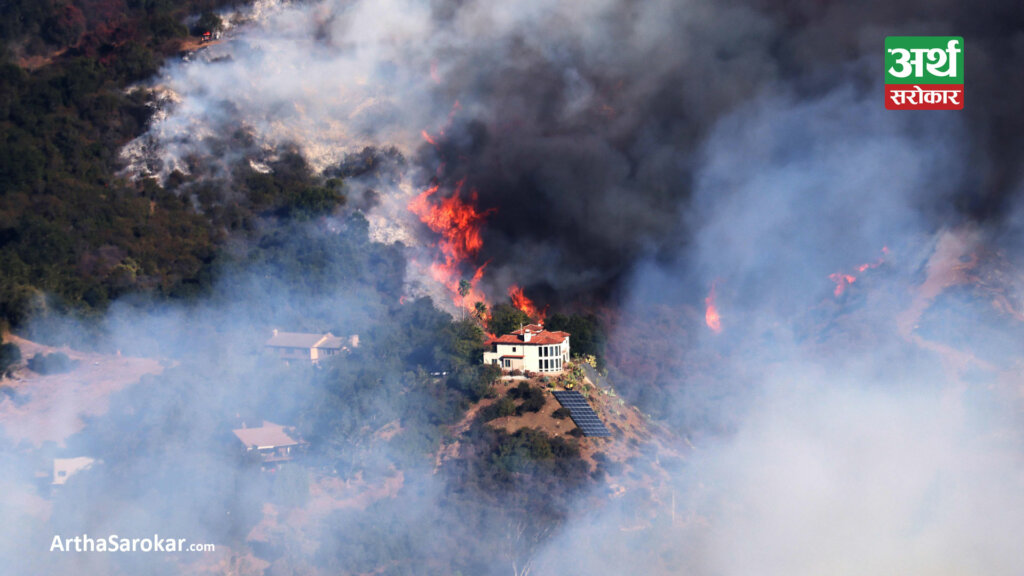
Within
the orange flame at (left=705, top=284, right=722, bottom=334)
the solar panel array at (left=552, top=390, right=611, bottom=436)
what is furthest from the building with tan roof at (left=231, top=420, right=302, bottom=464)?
the orange flame at (left=705, top=284, right=722, bottom=334)

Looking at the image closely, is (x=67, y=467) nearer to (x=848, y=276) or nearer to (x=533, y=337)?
(x=533, y=337)

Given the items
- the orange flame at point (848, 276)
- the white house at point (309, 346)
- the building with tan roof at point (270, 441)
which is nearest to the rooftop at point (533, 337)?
the white house at point (309, 346)

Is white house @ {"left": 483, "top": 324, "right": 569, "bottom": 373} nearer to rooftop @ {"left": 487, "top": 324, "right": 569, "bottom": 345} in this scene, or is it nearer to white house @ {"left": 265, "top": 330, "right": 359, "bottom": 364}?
rooftop @ {"left": 487, "top": 324, "right": 569, "bottom": 345}

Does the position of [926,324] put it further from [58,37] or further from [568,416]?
[58,37]

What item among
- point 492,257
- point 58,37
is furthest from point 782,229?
point 58,37

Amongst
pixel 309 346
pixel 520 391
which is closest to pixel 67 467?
pixel 309 346
